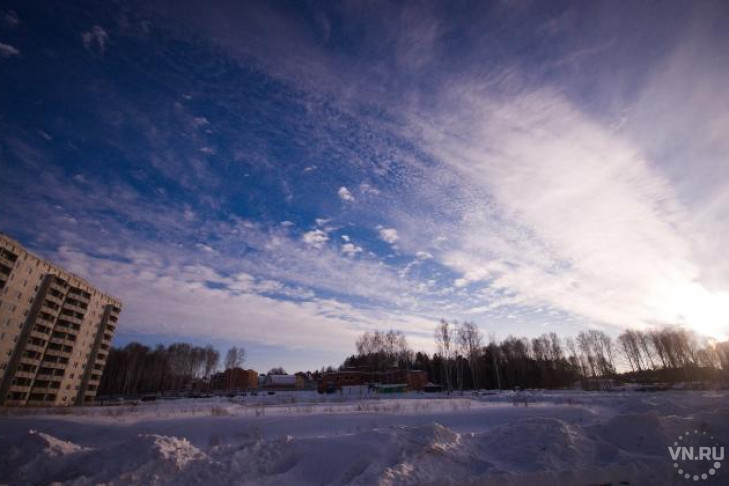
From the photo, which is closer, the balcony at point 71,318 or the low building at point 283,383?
the balcony at point 71,318

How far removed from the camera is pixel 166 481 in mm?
8719

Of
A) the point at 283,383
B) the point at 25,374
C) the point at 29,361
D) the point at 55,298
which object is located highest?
the point at 55,298

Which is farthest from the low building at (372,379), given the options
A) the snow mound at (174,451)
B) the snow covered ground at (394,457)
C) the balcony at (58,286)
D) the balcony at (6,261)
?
the snow mound at (174,451)

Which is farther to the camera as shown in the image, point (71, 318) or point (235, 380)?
point (235, 380)

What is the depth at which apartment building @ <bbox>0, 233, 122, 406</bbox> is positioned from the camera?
47.6m

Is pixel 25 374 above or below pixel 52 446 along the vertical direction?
above

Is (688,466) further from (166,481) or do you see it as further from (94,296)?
(94,296)

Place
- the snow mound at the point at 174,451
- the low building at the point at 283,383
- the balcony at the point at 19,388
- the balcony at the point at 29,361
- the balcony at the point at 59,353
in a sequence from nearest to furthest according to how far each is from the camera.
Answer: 1. the snow mound at the point at 174,451
2. the balcony at the point at 19,388
3. the balcony at the point at 29,361
4. the balcony at the point at 59,353
5. the low building at the point at 283,383

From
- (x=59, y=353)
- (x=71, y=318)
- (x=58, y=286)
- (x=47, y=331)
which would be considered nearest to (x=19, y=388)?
(x=59, y=353)

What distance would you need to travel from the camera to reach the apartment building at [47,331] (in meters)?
47.6

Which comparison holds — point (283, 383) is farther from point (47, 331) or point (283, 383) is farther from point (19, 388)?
point (19, 388)

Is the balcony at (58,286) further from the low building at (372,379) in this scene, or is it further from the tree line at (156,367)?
the low building at (372,379)

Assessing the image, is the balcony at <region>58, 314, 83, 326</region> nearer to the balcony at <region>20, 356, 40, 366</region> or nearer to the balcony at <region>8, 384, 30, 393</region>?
the balcony at <region>20, 356, 40, 366</region>

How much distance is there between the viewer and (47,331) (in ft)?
177
